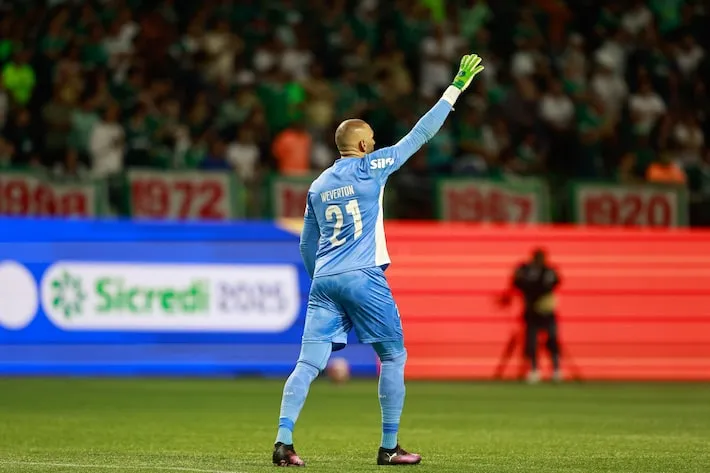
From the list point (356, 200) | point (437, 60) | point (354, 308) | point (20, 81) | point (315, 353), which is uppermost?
point (437, 60)

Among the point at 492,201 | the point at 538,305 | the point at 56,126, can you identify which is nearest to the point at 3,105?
the point at 56,126

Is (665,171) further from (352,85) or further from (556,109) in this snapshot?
(352,85)

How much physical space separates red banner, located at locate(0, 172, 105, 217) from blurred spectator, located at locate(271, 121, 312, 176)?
272 centimetres

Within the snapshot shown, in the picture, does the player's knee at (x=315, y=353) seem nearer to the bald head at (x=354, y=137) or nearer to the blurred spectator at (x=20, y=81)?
the bald head at (x=354, y=137)

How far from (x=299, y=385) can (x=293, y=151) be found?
1277 cm

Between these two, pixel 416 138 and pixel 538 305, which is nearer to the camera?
pixel 416 138

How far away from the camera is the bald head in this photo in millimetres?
9461

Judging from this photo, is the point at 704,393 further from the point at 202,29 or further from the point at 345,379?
the point at 202,29

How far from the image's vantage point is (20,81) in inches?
869

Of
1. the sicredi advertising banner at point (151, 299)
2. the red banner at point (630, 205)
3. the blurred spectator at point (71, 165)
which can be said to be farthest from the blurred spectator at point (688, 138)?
the blurred spectator at point (71, 165)

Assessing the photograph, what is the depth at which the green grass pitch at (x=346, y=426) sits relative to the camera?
385 inches

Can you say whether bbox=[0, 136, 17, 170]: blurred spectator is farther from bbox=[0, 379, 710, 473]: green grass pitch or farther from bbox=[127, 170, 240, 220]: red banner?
bbox=[0, 379, 710, 473]: green grass pitch

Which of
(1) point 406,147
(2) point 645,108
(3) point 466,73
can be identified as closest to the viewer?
(1) point 406,147

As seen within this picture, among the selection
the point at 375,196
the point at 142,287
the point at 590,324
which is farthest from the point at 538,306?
the point at 375,196
